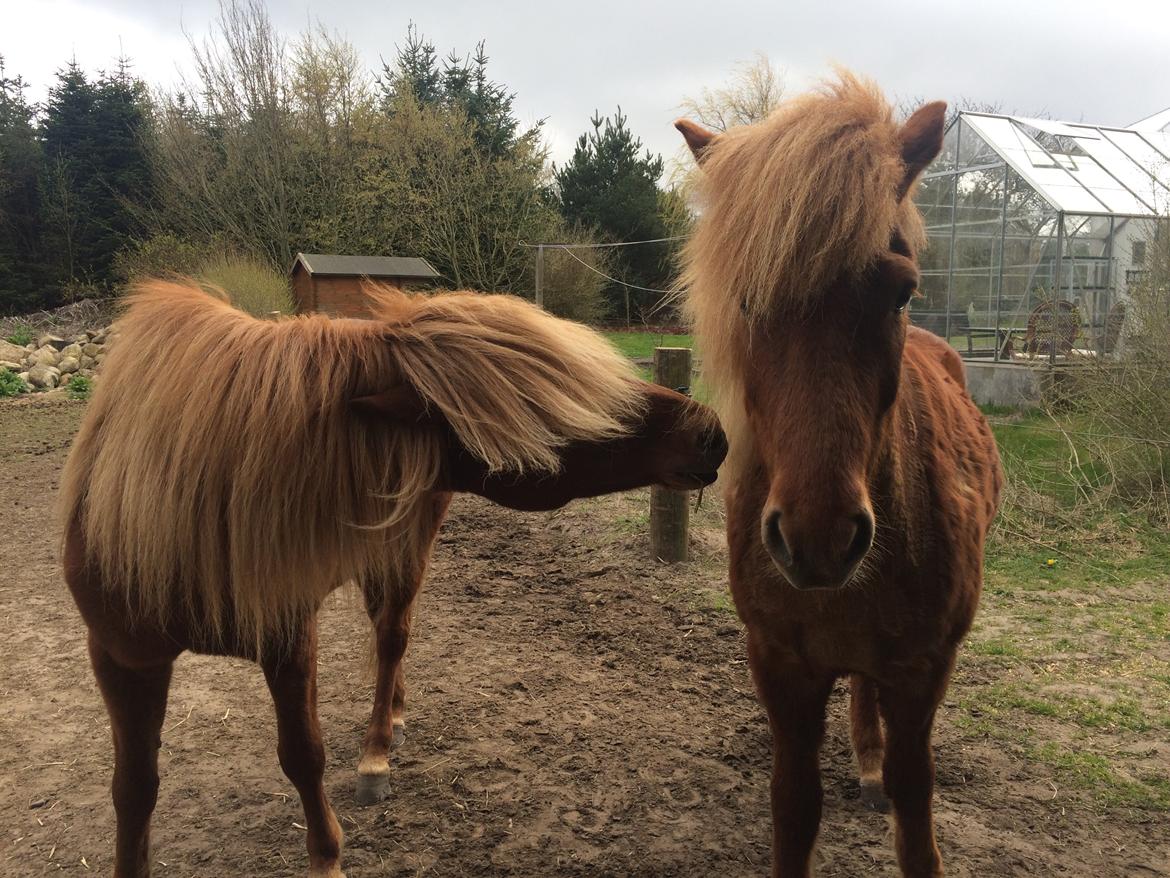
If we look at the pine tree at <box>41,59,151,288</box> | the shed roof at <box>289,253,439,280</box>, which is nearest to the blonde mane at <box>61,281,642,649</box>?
the shed roof at <box>289,253,439,280</box>

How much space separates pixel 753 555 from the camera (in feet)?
6.32

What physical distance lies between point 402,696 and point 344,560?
1.61 m

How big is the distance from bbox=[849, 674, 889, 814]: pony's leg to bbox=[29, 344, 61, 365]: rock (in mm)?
16688

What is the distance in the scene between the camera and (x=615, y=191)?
1010 inches

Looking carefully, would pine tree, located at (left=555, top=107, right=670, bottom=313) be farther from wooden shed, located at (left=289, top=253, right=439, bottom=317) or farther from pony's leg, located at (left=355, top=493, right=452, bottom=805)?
pony's leg, located at (left=355, top=493, right=452, bottom=805)

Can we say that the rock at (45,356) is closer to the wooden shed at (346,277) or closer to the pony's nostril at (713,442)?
the wooden shed at (346,277)

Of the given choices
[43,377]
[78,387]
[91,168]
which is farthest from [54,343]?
[91,168]

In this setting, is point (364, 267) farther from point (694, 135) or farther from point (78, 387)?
point (694, 135)

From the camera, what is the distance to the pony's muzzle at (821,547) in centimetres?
134

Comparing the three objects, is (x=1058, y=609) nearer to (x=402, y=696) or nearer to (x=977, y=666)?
(x=977, y=666)

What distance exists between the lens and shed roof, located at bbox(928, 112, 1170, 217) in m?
11.3

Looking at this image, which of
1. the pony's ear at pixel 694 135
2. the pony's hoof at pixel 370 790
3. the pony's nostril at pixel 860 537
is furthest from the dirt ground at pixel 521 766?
the pony's ear at pixel 694 135

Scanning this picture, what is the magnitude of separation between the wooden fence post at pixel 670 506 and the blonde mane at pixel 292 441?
2950 mm

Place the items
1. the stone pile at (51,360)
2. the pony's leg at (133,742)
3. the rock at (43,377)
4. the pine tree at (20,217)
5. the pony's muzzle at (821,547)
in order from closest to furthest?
the pony's muzzle at (821,547), the pony's leg at (133,742), the rock at (43,377), the stone pile at (51,360), the pine tree at (20,217)
